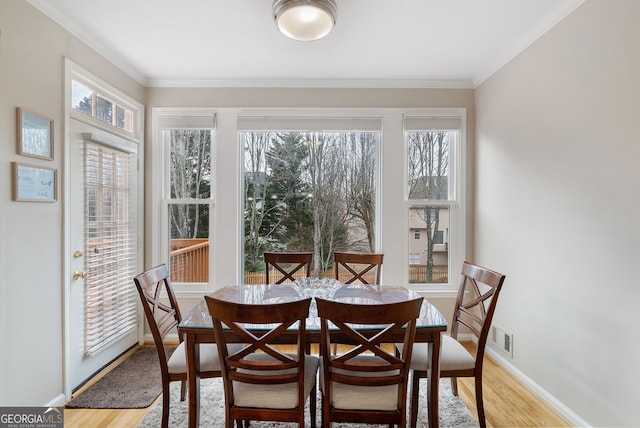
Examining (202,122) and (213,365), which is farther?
(202,122)

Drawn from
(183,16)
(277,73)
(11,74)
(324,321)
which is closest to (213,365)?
(324,321)

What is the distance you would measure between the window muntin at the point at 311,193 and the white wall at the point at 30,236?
1610 millimetres

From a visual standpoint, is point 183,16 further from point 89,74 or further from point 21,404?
point 21,404

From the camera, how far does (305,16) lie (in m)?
1.91

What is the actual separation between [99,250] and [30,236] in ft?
2.16

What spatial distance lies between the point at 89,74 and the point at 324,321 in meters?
2.67

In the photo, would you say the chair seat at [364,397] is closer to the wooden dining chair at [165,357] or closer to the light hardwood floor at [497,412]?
the wooden dining chair at [165,357]

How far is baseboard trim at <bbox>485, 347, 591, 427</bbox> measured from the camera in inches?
79.4

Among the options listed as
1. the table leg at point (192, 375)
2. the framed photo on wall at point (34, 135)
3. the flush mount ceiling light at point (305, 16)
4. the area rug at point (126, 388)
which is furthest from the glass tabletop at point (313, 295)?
the flush mount ceiling light at point (305, 16)

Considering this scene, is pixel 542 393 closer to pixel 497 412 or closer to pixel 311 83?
pixel 497 412

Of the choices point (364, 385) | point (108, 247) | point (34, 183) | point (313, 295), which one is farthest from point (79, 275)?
point (364, 385)

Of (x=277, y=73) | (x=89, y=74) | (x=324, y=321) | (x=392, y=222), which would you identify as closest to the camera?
Answer: (x=324, y=321)

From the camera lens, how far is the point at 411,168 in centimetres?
343

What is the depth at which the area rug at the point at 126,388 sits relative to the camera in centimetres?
225
